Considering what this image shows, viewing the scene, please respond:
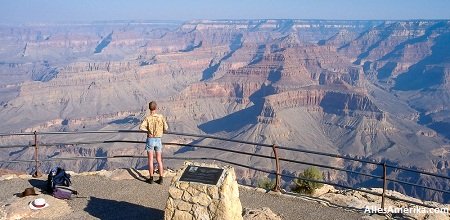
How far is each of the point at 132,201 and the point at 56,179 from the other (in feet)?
7.77

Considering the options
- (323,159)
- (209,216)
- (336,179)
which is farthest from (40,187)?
(323,159)

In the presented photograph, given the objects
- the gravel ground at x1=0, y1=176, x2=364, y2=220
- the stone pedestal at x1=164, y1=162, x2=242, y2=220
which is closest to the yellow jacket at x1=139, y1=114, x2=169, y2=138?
the gravel ground at x1=0, y1=176, x2=364, y2=220

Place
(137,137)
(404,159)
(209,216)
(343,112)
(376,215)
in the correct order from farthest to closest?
(343,112) < (137,137) < (404,159) < (376,215) < (209,216)

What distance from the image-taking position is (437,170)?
362ft

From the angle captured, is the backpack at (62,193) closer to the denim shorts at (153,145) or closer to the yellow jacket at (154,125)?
the denim shorts at (153,145)

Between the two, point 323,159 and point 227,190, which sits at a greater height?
point 227,190

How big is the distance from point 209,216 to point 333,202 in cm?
525

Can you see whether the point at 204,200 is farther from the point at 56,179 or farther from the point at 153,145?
the point at 56,179

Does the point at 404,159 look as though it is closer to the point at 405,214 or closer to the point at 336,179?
the point at 336,179

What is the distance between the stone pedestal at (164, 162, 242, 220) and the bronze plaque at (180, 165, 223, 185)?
124mm

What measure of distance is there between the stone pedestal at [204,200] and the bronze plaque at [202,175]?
0.41ft

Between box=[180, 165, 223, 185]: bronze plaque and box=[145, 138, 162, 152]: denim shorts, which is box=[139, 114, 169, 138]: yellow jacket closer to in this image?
box=[145, 138, 162, 152]: denim shorts

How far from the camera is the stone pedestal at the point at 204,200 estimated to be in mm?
9766

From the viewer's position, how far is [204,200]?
993 centimetres
